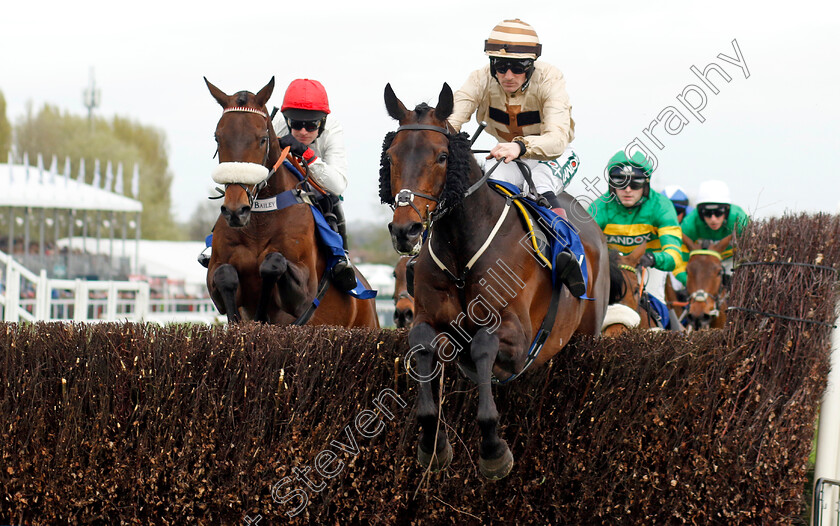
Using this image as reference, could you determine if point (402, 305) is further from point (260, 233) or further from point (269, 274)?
point (269, 274)

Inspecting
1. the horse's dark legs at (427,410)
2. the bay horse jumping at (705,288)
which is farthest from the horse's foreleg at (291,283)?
the bay horse jumping at (705,288)

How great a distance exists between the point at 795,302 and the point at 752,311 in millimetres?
229

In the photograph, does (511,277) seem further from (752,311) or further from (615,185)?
(615,185)

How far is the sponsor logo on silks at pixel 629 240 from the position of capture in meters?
8.72

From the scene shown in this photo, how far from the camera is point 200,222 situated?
7375 cm

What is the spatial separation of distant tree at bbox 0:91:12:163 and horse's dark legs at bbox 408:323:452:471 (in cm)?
5043

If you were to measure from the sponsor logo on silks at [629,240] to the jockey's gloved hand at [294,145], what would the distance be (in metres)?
3.29

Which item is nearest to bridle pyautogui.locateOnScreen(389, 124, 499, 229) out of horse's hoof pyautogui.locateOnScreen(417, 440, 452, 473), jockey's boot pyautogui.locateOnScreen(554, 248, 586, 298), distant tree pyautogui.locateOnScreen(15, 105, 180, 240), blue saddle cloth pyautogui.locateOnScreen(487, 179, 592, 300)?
blue saddle cloth pyautogui.locateOnScreen(487, 179, 592, 300)

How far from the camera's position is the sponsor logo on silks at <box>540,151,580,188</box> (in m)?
6.01

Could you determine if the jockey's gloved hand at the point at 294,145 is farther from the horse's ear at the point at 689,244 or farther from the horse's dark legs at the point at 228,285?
the horse's ear at the point at 689,244

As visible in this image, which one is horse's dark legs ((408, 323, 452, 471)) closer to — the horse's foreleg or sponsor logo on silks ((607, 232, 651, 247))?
the horse's foreleg

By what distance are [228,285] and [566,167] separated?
2.40 m

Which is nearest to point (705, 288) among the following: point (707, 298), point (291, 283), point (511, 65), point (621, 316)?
point (707, 298)

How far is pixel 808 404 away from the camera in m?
5.18
